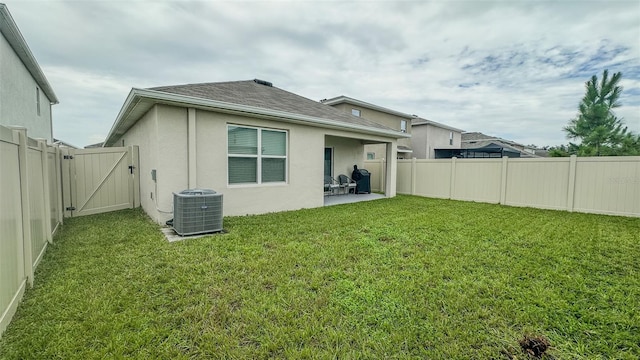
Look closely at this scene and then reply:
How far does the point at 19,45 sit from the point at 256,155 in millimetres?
9749

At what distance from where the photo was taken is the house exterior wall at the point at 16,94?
853cm

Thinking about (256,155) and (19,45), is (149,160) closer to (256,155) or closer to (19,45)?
(256,155)

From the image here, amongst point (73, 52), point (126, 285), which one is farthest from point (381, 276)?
point (73, 52)

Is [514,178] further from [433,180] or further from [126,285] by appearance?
[126,285]

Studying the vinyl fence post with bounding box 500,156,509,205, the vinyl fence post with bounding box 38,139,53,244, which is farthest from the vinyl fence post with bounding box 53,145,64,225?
the vinyl fence post with bounding box 500,156,509,205

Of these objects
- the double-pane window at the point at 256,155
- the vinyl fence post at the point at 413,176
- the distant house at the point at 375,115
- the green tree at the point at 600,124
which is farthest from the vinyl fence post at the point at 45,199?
the green tree at the point at 600,124

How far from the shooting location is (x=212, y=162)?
6.27 meters

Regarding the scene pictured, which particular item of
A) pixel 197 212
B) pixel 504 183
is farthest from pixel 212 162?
pixel 504 183

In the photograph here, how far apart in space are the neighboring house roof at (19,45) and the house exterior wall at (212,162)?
425cm

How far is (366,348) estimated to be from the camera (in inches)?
83.3

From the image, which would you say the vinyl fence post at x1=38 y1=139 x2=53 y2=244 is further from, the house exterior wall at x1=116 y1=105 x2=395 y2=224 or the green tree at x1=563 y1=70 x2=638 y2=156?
the green tree at x1=563 y1=70 x2=638 y2=156

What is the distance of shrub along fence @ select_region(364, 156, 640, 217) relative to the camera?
751 cm

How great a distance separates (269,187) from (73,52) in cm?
1003

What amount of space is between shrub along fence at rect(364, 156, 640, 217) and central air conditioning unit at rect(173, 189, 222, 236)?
30.5 feet
